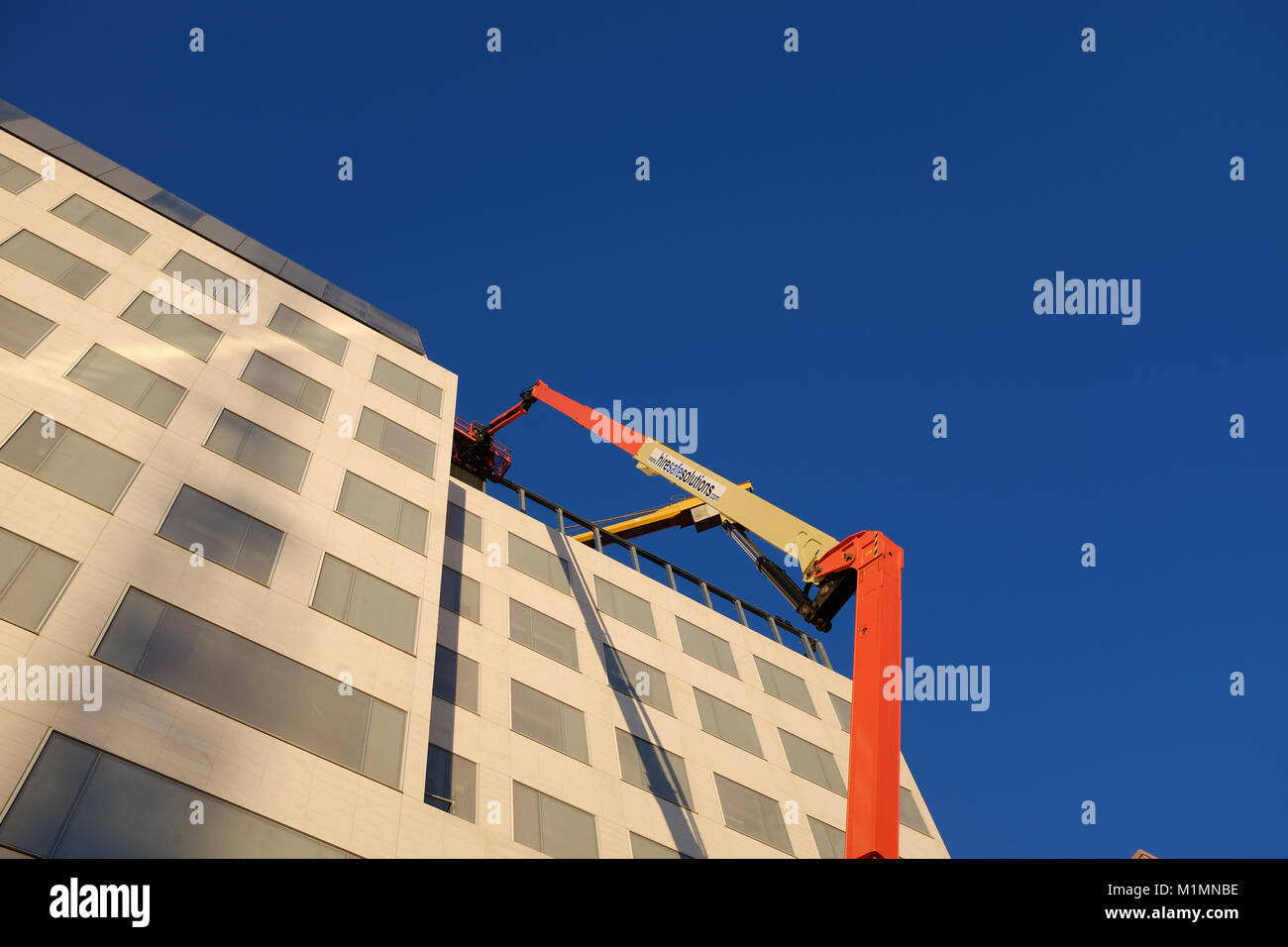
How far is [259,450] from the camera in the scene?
25828 millimetres

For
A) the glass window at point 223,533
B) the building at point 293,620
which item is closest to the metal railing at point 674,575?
the building at point 293,620

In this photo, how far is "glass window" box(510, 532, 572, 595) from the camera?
34250mm

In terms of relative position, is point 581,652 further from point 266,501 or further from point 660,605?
point 266,501

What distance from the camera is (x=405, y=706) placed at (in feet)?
71.7

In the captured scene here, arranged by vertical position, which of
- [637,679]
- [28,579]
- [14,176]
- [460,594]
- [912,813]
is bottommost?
[912,813]

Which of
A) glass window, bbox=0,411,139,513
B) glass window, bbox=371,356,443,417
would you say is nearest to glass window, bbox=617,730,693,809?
glass window, bbox=371,356,443,417

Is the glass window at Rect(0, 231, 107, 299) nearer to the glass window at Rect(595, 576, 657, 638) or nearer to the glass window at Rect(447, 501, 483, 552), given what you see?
the glass window at Rect(447, 501, 483, 552)

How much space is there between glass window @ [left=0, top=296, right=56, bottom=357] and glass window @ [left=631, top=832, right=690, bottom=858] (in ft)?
65.4
